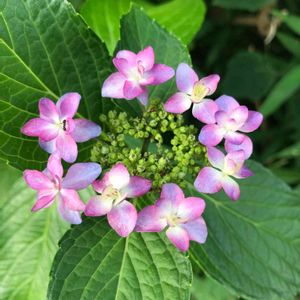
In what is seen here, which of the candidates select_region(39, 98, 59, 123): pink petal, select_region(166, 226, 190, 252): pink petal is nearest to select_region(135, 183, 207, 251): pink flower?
select_region(166, 226, 190, 252): pink petal

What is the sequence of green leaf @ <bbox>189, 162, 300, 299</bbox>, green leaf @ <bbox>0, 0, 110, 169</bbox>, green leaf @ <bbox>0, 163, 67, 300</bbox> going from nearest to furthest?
green leaf @ <bbox>0, 0, 110, 169</bbox>
green leaf @ <bbox>189, 162, 300, 299</bbox>
green leaf @ <bbox>0, 163, 67, 300</bbox>

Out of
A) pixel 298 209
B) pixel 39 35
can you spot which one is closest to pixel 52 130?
pixel 39 35

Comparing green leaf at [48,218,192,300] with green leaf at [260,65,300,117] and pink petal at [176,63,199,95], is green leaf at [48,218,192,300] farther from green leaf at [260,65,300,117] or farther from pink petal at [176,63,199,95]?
green leaf at [260,65,300,117]

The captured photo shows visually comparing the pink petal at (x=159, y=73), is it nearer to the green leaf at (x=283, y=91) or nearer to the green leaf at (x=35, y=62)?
the green leaf at (x=35, y=62)

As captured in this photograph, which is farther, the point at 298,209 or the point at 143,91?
the point at 298,209

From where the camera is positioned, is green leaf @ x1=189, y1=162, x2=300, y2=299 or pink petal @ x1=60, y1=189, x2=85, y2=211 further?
green leaf @ x1=189, y1=162, x2=300, y2=299

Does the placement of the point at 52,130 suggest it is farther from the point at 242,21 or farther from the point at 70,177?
the point at 242,21
